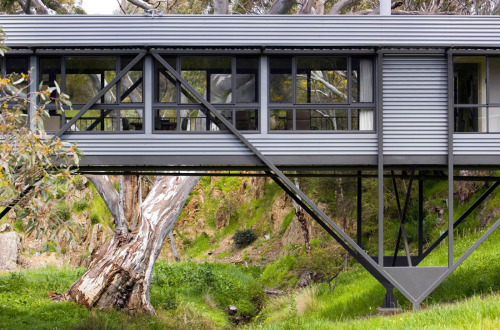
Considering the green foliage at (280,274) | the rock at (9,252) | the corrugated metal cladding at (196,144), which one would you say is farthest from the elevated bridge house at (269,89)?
the rock at (9,252)

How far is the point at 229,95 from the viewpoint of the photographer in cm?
1342

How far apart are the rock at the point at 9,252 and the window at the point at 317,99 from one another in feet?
67.8

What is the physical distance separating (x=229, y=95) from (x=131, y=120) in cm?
212

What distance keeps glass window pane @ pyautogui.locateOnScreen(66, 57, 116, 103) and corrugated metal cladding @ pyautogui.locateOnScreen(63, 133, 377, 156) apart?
0.90 m

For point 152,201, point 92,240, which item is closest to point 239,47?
point 152,201

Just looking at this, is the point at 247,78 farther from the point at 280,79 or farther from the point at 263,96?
the point at 280,79

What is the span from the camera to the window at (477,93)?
13.5m

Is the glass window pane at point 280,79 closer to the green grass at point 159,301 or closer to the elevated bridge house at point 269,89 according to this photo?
the elevated bridge house at point 269,89

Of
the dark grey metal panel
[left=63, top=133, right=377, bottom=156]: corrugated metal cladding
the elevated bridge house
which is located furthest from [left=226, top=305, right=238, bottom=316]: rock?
[left=63, top=133, right=377, bottom=156]: corrugated metal cladding

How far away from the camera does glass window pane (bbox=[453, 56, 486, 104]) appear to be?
13.7m

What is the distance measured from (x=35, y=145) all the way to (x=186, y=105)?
174 inches

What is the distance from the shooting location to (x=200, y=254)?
4038cm

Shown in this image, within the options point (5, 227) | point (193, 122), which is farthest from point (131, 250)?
point (5, 227)

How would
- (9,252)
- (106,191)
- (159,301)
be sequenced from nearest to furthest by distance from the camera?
(159,301) < (106,191) < (9,252)
